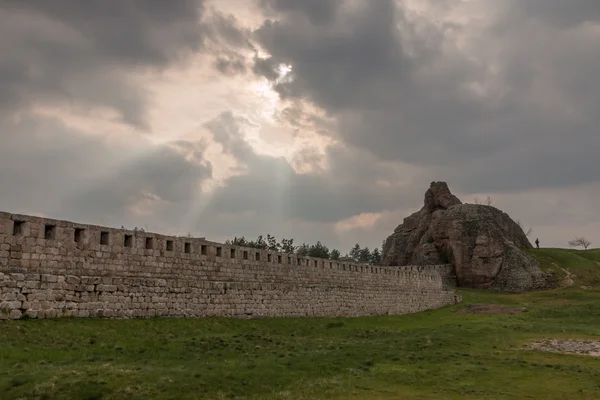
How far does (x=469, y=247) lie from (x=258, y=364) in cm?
5700

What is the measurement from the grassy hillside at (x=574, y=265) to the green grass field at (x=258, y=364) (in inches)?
1908

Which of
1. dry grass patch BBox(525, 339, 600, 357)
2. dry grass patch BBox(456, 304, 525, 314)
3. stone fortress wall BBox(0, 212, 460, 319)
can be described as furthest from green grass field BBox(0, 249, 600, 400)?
dry grass patch BBox(456, 304, 525, 314)

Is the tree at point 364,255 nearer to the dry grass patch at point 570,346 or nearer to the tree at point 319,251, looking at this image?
the tree at point 319,251

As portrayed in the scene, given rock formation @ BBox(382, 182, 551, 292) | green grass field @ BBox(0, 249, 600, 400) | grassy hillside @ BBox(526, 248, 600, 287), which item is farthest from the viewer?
grassy hillside @ BBox(526, 248, 600, 287)

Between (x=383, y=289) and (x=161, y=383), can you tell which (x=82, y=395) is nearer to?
(x=161, y=383)

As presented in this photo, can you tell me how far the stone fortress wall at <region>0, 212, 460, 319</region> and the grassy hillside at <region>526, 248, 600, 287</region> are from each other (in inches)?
1714

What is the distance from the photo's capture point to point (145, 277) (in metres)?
21.2

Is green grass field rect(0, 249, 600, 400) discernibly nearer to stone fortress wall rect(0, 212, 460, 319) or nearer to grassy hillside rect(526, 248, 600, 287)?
stone fortress wall rect(0, 212, 460, 319)

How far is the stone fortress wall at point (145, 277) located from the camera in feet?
54.1

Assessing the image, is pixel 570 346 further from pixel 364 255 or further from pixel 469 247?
A: pixel 364 255

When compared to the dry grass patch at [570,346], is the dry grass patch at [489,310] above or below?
above

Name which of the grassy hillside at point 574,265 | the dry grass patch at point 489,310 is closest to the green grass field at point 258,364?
the dry grass patch at point 489,310

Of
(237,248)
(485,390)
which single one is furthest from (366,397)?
(237,248)

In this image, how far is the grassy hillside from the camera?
2549 inches
